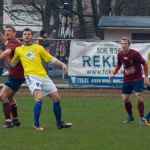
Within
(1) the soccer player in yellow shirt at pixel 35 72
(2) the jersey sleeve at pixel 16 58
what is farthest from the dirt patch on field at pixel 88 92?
(1) the soccer player in yellow shirt at pixel 35 72

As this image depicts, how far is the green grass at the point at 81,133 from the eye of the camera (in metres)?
11.6

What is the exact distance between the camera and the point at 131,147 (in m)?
11.5

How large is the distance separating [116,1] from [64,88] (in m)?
20.6

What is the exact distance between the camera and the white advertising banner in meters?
25.7

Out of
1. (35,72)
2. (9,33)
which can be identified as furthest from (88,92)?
(35,72)

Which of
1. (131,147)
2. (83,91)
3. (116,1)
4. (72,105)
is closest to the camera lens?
(131,147)

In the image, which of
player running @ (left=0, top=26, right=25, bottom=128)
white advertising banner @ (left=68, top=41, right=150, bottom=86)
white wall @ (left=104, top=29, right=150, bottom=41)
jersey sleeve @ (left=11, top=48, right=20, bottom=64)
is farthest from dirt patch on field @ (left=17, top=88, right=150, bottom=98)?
jersey sleeve @ (left=11, top=48, right=20, bottom=64)

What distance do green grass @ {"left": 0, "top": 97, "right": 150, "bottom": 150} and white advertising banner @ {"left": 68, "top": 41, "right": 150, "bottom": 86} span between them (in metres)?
6.52

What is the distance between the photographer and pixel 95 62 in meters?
25.8

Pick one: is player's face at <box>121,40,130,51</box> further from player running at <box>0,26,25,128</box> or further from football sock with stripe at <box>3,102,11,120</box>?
football sock with stripe at <box>3,102,11,120</box>

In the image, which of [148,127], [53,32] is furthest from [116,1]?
[148,127]

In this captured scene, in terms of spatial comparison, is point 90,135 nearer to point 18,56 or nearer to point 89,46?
point 18,56

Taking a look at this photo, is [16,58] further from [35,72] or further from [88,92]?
[88,92]

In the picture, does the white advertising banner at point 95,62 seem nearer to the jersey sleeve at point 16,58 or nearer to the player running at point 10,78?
the player running at point 10,78
